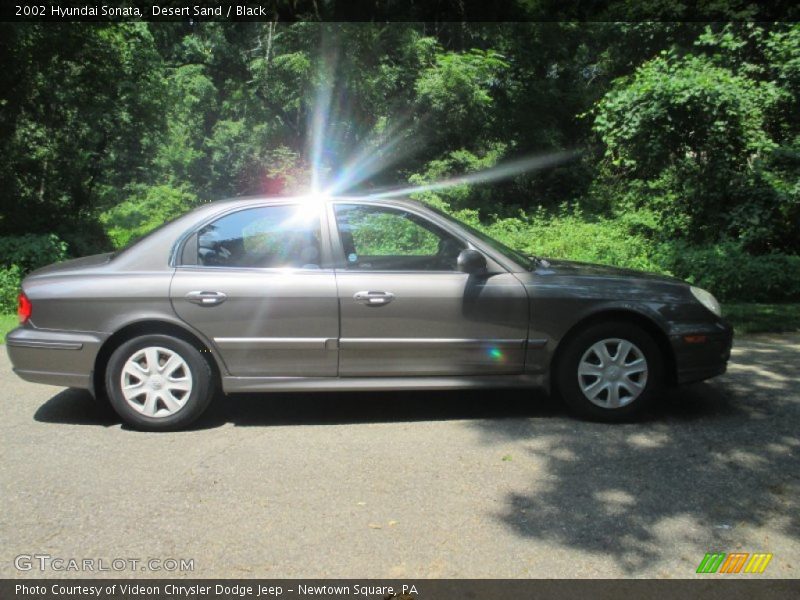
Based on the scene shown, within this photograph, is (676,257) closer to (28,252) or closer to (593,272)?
(593,272)

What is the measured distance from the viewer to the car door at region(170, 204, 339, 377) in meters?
4.96

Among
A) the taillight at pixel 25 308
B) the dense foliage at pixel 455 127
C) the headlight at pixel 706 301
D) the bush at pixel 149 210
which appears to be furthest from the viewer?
the bush at pixel 149 210

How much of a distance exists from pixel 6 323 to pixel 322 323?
575cm

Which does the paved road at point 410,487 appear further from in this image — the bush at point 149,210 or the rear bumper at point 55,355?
the bush at point 149,210

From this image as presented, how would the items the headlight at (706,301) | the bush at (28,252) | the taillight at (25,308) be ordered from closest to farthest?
1. the taillight at (25,308)
2. the headlight at (706,301)
3. the bush at (28,252)

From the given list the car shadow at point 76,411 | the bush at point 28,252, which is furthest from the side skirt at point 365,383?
the bush at point 28,252

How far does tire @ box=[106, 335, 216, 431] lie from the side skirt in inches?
9.3

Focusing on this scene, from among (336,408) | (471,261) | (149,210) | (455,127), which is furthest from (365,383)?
(149,210)

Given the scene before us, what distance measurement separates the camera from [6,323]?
8.91 metres

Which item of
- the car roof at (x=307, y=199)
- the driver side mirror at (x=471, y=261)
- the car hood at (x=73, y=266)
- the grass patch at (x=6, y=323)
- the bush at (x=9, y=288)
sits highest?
the car roof at (x=307, y=199)

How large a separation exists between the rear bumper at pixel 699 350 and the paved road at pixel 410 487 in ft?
1.11

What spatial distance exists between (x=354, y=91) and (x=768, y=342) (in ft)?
42.7

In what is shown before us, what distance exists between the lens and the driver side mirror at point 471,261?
5.03 meters

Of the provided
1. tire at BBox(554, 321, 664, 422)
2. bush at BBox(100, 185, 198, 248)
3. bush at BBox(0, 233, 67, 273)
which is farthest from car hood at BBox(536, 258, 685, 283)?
bush at BBox(100, 185, 198, 248)
